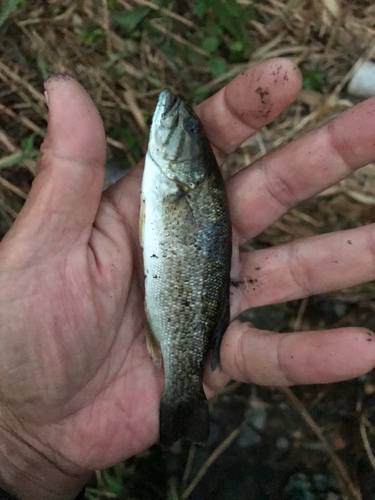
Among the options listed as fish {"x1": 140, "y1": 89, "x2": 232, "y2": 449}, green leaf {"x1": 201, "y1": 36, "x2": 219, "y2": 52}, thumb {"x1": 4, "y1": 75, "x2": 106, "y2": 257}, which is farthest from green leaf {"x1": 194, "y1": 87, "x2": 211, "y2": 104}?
thumb {"x1": 4, "y1": 75, "x2": 106, "y2": 257}

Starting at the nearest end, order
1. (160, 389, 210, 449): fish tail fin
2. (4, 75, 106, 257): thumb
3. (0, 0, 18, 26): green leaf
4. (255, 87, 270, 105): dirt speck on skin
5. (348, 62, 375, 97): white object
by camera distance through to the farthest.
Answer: (4, 75, 106, 257): thumb, (255, 87, 270, 105): dirt speck on skin, (160, 389, 210, 449): fish tail fin, (0, 0, 18, 26): green leaf, (348, 62, 375, 97): white object

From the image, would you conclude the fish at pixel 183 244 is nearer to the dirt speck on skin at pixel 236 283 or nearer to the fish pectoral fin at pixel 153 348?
the fish pectoral fin at pixel 153 348

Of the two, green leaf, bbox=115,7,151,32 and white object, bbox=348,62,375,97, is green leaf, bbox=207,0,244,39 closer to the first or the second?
green leaf, bbox=115,7,151,32

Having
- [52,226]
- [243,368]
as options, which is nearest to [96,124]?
[52,226]

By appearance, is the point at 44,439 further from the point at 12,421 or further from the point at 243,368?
the point at 243,368

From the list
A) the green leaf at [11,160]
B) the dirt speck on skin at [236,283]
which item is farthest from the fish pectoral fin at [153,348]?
the green leaf at [11,160]

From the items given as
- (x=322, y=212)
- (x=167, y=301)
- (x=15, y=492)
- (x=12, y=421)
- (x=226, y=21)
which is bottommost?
(x=322, y=212)
